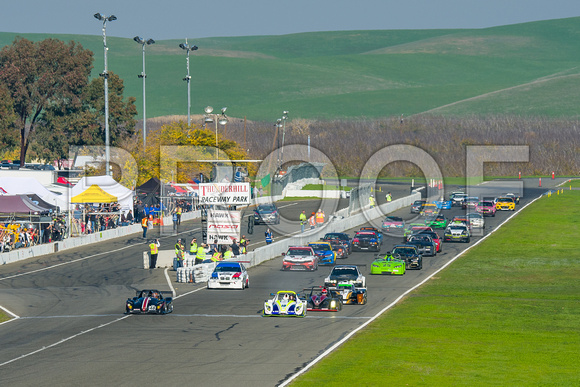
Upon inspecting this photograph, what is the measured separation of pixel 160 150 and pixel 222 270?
4551cm

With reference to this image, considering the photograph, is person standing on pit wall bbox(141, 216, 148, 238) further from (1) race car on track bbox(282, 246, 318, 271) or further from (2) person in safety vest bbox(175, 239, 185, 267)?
(1) race car on track bbox(282, 246, 318, 271)

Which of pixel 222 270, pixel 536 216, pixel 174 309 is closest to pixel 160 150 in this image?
pixel 536 216

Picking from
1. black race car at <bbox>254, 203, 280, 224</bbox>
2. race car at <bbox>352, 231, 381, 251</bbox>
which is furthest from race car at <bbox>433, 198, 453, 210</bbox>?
race car at <bbox>352, 231, 381, 251</bbox>

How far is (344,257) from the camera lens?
53.8 m

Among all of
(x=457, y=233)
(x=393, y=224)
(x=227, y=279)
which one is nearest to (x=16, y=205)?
(x=227, y=279)

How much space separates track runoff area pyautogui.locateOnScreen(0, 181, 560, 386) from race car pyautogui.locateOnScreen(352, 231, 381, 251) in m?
5.00

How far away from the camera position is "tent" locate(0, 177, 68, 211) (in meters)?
59.8

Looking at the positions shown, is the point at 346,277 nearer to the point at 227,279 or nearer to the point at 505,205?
the point at 227,279

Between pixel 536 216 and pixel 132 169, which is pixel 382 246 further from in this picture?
pixel 132 169

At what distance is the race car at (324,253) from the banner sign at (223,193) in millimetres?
6558

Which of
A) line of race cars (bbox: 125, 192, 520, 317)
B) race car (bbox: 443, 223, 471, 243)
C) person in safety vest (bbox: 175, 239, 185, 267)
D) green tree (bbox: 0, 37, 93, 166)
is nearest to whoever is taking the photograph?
line of race cars (bbox: 125, 192, 520, 317)

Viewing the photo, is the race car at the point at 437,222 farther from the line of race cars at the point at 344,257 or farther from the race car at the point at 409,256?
the race car at the point at 409,256

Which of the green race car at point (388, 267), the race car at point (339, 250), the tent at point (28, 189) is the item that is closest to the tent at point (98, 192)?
the tent at point (28, 189)

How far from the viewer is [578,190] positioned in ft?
328
